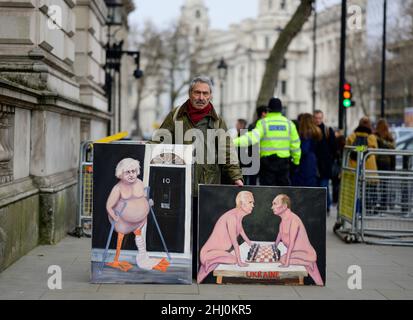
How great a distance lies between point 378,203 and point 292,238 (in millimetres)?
4602

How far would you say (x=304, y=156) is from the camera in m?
14.1

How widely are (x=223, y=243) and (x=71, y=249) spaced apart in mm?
3067

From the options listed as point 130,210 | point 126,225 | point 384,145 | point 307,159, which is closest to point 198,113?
point 130,210

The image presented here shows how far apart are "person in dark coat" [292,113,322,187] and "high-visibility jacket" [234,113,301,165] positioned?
60.7 inches

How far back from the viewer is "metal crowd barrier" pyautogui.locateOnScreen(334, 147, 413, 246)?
40.4 ft

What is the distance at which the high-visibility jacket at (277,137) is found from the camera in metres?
12.3

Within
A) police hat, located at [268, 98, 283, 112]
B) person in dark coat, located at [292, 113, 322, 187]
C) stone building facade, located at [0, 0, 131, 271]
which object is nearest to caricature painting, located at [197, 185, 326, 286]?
stone building facade, located at [0, 0, 131, 271]

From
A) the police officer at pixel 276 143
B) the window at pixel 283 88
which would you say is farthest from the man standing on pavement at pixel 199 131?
the window at pixel 283 88

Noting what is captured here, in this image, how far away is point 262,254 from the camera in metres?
8.13

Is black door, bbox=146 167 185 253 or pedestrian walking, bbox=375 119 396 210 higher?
pedestrian walking, bbox=375 119 396 210

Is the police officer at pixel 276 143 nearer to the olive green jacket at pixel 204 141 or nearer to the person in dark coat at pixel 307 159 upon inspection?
the person in dark coat at pixel 307 159

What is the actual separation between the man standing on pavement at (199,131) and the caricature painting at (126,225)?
1.62ft

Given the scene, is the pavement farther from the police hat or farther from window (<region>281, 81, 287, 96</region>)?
window (<region>281, 81, 287, 96</region>)

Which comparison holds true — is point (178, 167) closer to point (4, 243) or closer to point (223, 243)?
point (223, 243)
